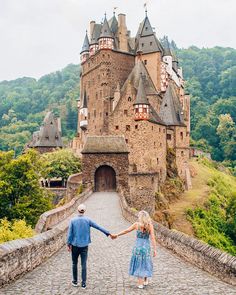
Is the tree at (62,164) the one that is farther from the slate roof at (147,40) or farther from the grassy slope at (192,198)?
the slate roof at (147,40)

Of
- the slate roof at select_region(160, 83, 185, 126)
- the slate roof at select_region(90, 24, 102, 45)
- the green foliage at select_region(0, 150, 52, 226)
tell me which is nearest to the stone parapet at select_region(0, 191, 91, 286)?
the green foliage at select_region(0, 150, 52, 226)

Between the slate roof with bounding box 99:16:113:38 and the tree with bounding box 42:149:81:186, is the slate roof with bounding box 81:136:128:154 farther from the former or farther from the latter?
the slate roof with bounding box 99:16:113:38

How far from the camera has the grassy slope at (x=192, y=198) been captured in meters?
45.8

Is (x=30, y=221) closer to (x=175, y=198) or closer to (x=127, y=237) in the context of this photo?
(x=127, y=237)

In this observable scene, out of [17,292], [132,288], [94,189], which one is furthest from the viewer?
[94,189]

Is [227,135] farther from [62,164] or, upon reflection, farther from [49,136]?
[62,164]

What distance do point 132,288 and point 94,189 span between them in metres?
32.3

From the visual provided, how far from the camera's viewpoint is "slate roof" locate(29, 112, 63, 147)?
8388 cm

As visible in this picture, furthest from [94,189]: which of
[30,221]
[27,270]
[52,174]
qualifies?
[27,270]

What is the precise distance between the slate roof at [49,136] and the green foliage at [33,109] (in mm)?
38904

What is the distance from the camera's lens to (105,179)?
41906 millimetres

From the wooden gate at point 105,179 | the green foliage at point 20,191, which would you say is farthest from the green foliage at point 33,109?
the green foliage at point 20,191

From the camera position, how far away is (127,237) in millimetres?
18844

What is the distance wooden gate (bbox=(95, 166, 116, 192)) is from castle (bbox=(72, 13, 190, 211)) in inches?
3.7
